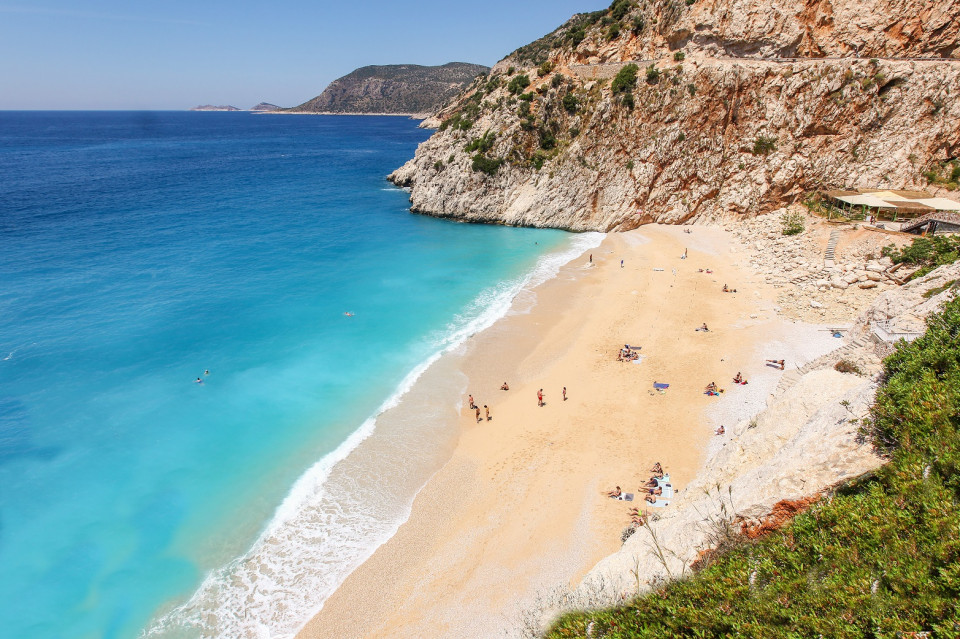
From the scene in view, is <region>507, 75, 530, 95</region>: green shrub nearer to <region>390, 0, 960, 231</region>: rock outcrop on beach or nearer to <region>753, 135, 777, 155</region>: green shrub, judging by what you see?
<region>390, 0, 960, 231</region>: rock outcrop on beach

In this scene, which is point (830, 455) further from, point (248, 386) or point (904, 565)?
point (248, 386)

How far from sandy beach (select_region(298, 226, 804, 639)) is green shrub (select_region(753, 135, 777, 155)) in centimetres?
1340

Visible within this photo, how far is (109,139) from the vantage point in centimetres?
12262

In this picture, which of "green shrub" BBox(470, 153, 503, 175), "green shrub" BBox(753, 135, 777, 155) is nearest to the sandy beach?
"green shrub" BBox(753, 135, 777, 155)

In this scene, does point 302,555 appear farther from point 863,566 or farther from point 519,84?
point 519,84

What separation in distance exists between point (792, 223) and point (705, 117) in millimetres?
11769

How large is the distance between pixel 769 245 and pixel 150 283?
43.0 m

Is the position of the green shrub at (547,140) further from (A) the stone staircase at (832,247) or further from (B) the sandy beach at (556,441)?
(A) the stone staircase at (832,247)

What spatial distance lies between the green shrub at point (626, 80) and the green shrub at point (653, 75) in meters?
1.27

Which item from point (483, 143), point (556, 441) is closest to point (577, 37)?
point (483, 143)

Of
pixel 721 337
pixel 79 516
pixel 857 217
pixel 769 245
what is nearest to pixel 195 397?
pixel 79 516

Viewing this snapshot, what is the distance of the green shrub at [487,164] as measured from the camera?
47250 millimetres

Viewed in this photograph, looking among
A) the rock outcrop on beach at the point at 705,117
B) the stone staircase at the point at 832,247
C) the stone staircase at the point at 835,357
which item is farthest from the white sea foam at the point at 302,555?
the rock outcrop on beach at the point at 705,117

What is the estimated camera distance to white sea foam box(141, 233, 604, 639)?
12.1 m
